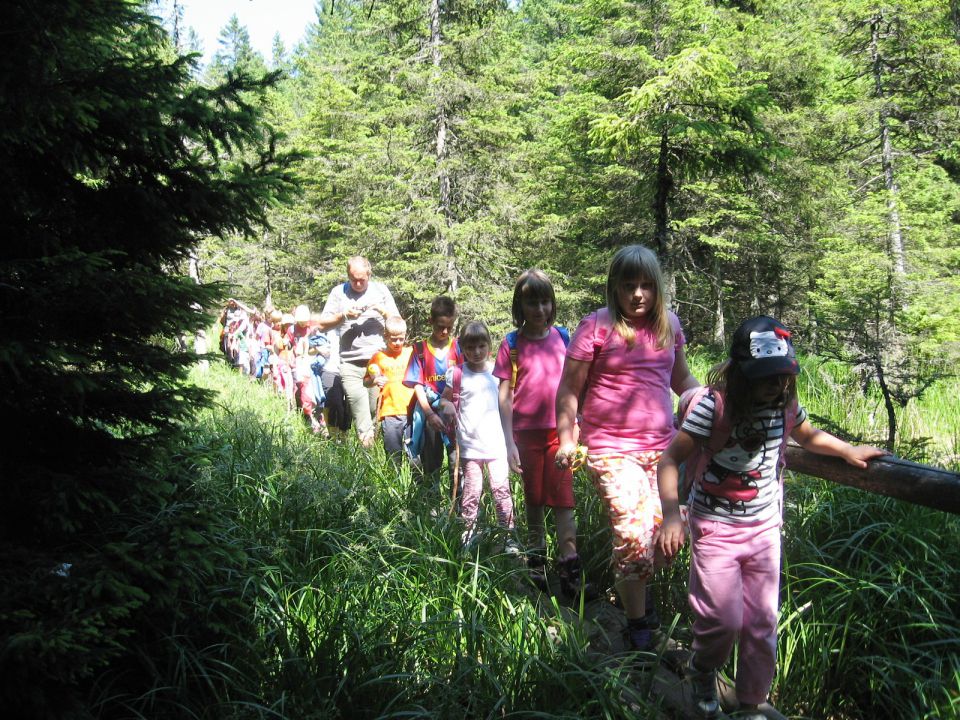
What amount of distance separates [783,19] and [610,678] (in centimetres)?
2459

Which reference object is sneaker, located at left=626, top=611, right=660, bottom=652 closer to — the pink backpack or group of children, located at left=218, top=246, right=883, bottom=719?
group of children, located at left=218, top=246, right=883, bottom=719

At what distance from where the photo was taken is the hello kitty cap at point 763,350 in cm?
281

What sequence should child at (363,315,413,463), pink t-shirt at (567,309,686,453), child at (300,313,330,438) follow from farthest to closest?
child at (300,313,330,438), child at (363,315,413,463), pink t-shirt at (567,309,686,453)

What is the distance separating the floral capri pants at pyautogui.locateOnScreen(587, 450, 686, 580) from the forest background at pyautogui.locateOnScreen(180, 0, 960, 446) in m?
9.71

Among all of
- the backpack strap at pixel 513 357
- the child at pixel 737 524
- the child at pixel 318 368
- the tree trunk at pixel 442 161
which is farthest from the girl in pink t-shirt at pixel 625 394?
the tree trunk at pixel 442 161

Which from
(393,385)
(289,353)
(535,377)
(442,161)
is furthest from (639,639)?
(442,161)

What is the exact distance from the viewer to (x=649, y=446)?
150 inches

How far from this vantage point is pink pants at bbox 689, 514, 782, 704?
295 centimetres

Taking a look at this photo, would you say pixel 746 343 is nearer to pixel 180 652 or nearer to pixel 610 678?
pixel 610 678

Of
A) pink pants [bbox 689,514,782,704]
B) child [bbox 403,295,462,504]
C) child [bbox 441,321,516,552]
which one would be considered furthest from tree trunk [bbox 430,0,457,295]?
pink pants [bbox 689,514,782,704]

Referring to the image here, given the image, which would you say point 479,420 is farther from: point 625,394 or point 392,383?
point 392,383

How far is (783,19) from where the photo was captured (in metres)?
22.5

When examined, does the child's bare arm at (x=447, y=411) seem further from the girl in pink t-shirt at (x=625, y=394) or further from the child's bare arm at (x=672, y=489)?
the child's bare arm at (x=672, y=489)

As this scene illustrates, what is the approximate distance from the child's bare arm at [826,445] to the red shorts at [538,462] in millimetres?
1644
